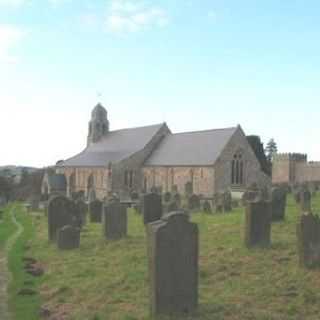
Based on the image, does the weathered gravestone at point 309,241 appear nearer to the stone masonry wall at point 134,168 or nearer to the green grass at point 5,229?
the green grass at point 5,229

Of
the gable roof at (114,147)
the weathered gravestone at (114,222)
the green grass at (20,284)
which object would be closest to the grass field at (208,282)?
the green grass at (20,284)

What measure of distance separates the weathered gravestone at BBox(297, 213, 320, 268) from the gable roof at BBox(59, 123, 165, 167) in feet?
→ 140

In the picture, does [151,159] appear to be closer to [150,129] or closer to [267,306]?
[150,129]

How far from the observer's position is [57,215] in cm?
1692

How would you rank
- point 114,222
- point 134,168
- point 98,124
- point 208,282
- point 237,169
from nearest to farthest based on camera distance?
point 208,282
point 114,222
point 237,169
point 134,168
point 98,124

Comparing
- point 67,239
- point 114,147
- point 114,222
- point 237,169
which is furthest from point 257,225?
point 114,147

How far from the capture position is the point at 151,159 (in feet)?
169

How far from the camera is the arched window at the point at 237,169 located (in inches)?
1751

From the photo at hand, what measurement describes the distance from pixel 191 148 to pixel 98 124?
1985cm

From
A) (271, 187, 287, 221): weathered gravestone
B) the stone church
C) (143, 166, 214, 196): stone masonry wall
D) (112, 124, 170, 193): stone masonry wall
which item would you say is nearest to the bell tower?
the stone church

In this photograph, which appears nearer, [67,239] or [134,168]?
[67,239]

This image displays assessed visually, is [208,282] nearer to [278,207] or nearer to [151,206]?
[278,207]

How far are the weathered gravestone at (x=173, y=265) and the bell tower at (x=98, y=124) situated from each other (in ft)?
182

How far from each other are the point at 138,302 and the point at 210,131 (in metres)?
38.5
